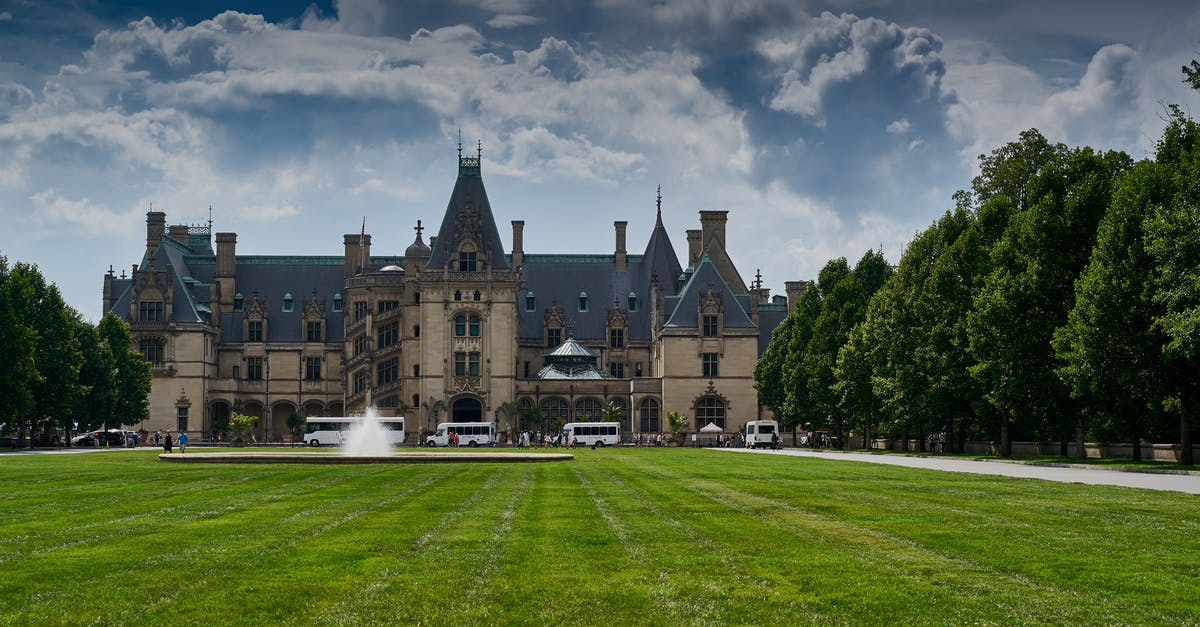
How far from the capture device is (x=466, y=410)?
380 feet

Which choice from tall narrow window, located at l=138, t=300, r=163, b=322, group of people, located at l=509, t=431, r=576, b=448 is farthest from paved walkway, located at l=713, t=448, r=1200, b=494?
tall narrow window, located at l=138, t=300, r=163, b=322

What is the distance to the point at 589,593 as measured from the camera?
14070 millimetres

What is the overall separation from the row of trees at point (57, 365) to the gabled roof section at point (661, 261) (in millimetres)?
51692

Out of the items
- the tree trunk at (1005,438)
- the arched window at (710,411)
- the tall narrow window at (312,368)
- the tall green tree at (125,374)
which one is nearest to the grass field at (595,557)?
the tree trunk at (1005,438)

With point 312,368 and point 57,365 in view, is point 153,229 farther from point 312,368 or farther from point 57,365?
point 57,365

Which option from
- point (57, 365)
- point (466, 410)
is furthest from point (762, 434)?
point (57, 365)

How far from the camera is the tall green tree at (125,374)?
9781 cm

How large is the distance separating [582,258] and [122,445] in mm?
51641

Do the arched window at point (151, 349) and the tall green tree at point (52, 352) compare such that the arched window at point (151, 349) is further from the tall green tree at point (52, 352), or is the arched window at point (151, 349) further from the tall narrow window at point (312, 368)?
the tall green tree at point (52, 352)

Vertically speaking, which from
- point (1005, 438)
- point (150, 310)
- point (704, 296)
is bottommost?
point (1005, 438)

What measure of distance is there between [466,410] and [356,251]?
23.8 metres

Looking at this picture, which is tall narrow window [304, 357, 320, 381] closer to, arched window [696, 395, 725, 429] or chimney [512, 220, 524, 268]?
chimney [512, 220, 524, 268]

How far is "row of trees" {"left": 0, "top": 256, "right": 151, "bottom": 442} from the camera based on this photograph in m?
72.9

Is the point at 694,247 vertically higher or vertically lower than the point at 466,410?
higher
